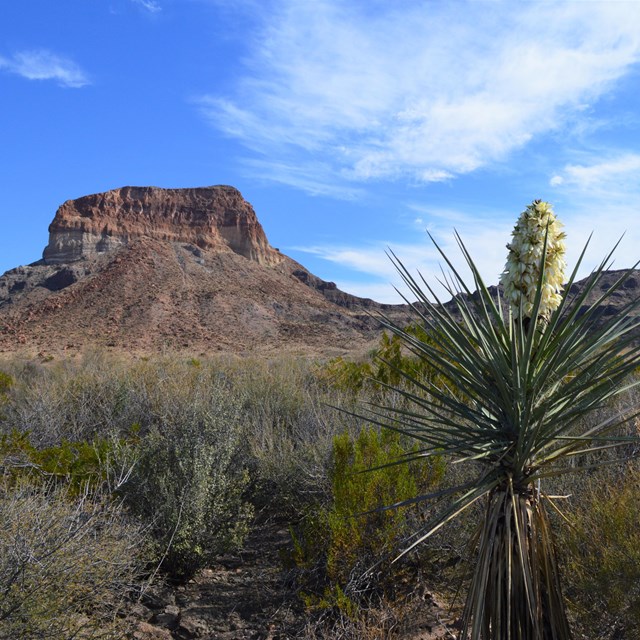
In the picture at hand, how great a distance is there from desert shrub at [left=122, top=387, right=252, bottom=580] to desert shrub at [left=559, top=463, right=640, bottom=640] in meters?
2.71

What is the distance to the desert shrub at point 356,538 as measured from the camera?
4.26 m

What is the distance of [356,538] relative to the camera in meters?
4.37

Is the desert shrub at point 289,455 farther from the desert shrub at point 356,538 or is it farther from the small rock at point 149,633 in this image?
the small rock at point 149,633

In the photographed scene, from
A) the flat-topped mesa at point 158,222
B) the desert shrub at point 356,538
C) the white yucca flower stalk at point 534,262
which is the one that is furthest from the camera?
the flat-topped mesa at point 158,222

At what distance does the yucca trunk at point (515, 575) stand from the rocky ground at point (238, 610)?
1.41 meters

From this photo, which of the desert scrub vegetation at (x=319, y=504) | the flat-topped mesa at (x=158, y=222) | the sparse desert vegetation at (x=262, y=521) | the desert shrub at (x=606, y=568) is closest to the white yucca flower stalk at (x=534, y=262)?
the desert scrub vegetation at (x=319, y=504)

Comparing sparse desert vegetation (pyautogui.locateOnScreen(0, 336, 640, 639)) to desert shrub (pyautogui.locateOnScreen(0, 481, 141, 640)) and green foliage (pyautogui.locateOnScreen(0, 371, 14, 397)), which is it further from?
green foliage (pyautogui.locateOnScreen(0, 371, 14, 397))

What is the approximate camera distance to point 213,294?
4438cm

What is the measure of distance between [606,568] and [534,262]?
208cm

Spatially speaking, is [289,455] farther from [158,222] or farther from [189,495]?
A: [158,222]

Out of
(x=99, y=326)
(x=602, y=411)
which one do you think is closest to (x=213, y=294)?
(x=99, y=326)

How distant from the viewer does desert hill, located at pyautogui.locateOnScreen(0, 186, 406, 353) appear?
36.7 meters

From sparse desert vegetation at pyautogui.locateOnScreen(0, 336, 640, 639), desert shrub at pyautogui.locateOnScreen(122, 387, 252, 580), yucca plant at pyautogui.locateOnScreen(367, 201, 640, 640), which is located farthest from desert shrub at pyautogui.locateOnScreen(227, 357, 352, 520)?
yucca plant at pyautogui.locateOnScreen(367, 201, 640, 640)

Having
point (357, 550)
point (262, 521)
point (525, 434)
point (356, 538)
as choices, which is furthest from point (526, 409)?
point (262, 521)
